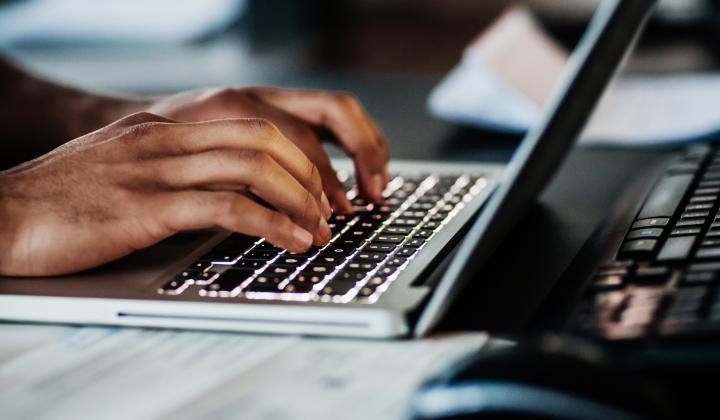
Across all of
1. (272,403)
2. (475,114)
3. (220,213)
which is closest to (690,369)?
(272,403)

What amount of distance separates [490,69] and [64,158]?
69 centimetres

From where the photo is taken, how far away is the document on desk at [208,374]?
0.55 metres

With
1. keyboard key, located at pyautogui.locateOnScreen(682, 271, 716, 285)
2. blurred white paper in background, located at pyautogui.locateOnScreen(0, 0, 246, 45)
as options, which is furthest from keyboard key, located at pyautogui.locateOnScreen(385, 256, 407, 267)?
blurred white paper in background, located at pyautogui.locateOnScreen(0, 0, 246, 45)

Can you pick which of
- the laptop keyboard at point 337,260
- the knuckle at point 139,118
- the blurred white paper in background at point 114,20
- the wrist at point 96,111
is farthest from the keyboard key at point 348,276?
the blurred white paper in background at point 114,20

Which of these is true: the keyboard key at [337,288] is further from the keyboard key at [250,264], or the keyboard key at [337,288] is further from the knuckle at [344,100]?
the knuckle at [344,100]

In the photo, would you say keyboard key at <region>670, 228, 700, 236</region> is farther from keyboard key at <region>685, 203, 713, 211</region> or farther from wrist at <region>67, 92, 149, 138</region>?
wrist at <region>67, 92, 149, 138</region>

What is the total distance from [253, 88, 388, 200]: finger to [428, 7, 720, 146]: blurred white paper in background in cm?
31

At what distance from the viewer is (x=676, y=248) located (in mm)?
667

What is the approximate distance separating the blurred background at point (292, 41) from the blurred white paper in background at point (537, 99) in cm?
7

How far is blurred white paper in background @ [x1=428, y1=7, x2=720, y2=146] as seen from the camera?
4.01 ft

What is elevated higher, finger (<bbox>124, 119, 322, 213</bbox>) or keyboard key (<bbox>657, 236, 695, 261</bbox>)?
finger (<bbox>124, 119, 322, 213</bbox>)

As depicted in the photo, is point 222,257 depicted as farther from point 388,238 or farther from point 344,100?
point 344,100

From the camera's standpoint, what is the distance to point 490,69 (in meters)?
1.30

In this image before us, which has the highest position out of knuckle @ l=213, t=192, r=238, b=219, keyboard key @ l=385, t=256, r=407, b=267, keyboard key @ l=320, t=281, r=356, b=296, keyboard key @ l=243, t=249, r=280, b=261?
knuckle @ l=213, t=192, r=238, b=219
